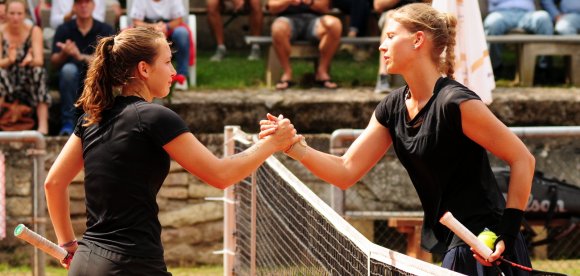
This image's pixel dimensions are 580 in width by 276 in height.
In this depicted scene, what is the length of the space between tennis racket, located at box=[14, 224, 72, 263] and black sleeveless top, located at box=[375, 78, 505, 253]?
139cm

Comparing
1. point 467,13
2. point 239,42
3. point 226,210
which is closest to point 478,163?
point 467,13

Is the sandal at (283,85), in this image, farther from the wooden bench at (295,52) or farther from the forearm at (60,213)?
the forearm at (60,213)

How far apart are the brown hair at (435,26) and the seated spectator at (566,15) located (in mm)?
7777

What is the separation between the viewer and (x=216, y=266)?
34.9 feet

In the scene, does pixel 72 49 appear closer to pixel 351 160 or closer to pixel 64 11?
pixel 64 11

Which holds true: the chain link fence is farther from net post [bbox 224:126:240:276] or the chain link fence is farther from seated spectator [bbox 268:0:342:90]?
seated spectator [bbox 268:0:342:90]

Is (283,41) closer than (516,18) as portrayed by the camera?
Yes

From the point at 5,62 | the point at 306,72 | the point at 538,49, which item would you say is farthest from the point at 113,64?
the point at 538,49

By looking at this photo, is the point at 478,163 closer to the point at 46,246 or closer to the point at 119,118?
the point at 119,118

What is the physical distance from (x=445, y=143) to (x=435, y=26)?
526 mm

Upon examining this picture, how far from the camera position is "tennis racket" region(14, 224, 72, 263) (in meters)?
4.27

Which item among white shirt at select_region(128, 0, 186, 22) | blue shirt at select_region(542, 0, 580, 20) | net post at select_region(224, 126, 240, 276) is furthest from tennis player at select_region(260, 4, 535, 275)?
blue shirt at select_region(542, 0, 580, 20)

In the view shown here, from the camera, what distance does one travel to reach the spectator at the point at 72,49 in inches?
433

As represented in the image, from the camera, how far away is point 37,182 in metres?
8.98
